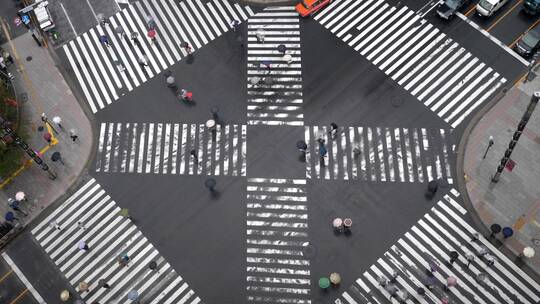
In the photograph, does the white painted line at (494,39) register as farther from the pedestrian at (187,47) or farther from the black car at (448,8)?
the pedestrian at (187,47)

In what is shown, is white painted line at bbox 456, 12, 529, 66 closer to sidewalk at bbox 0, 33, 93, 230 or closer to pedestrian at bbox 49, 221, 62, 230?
sidewalk at bbox 0, 33, 93, 230

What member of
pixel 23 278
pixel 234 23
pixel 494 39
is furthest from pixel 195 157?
pixel 494 39

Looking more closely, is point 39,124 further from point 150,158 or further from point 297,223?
point 297,223

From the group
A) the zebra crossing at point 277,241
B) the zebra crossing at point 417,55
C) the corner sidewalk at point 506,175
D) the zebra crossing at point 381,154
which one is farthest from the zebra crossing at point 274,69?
the corner sidewalk at point 506,175

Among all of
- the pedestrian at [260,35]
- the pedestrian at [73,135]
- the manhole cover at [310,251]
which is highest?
the pedestrian at [73,135]

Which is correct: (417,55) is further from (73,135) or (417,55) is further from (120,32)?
(73,135)

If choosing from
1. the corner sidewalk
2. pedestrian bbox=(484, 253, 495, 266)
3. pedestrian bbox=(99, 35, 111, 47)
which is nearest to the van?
the corner sidewalk
